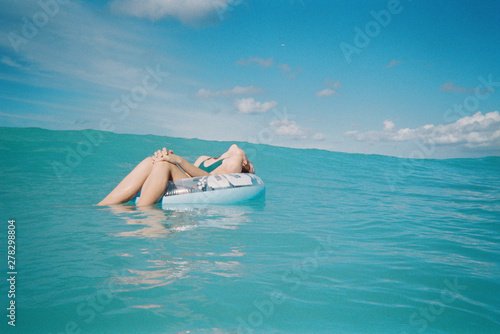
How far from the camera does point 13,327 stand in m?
1.62

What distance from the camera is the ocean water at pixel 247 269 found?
1771 mm

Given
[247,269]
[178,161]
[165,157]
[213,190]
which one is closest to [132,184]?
[165,157]

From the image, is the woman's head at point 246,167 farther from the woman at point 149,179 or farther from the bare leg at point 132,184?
the bare leg at point 132,184

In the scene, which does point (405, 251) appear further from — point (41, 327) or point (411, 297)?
point (41, 327)

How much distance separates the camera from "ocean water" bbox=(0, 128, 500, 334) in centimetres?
177

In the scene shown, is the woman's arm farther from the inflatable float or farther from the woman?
the inflatable float

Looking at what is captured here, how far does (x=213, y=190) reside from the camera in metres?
5.38

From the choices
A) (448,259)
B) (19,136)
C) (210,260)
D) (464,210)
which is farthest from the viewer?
(19,136)

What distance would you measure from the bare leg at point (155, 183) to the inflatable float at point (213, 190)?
18 centimetres

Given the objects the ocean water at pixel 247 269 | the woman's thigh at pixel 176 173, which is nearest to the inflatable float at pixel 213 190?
the woman's thigh at pixel 176 173

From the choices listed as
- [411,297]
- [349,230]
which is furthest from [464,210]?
[411,297]

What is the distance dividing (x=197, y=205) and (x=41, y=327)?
3.64m

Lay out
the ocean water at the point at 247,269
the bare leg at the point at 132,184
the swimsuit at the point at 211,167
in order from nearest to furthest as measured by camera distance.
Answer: the ocean water at the point at 247,269
the bare leg at the point at 132,184
the swimsuit at the point at 211,167

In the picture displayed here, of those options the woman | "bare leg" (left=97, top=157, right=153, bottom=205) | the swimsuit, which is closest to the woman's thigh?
the woman
